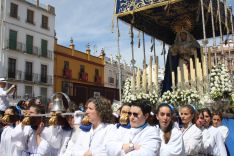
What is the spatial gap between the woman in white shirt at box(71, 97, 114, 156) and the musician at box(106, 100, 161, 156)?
0.18 meters

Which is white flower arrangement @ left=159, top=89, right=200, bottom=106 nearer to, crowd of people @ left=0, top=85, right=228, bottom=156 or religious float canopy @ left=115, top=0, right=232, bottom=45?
religious float canopy @ left=115, top=0, right=232, bottom=45

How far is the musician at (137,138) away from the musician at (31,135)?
1.55 meters

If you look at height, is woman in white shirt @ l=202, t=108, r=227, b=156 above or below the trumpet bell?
below

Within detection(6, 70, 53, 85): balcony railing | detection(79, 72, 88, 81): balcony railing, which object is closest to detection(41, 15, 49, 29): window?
detection(6, 70, 53, 85): balcony railing

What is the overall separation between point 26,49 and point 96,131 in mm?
27176

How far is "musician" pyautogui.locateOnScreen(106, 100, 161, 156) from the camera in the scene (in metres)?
3.26

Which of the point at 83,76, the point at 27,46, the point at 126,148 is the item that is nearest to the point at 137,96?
the point at 126,148

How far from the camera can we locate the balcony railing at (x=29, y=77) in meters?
27.8

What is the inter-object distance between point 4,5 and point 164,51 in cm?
1904

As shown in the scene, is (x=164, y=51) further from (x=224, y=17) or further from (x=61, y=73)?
(x=61, y=73)

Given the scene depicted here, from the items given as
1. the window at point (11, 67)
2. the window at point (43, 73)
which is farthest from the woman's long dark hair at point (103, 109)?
the window at point (43, 73)

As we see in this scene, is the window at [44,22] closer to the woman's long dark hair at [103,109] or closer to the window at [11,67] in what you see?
the window at [11,67]

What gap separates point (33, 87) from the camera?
29.3 metres

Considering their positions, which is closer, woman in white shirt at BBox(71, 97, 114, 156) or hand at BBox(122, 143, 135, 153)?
hand at BBox(122, 143, 135, 153)
